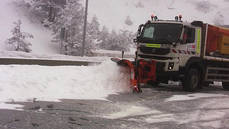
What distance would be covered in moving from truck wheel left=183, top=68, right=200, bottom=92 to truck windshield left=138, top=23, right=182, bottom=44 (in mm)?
1637

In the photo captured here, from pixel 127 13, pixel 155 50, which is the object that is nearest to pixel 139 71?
→ pixel 155 50

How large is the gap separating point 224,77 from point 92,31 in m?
24.8

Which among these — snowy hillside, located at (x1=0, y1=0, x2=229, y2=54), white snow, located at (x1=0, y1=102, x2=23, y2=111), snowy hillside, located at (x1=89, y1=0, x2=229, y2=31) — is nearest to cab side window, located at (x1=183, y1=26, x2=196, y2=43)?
white snow, located at (x1=0, y1=102, x2=23, y2=111)

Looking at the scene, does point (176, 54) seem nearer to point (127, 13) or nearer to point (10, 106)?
point (10, 106)

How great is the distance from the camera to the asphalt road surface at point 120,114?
6.49 metres

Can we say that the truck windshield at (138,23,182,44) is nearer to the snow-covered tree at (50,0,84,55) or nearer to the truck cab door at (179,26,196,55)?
the truck cab door at (179,26,196,55)

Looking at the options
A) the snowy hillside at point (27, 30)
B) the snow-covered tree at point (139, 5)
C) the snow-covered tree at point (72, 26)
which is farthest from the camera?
the snow-covered tree at point (139, 5)

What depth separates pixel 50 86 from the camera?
32.4ft

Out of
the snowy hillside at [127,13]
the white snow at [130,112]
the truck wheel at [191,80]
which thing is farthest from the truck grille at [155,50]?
the snowy hillside at [127,13]

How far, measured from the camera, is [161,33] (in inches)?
465

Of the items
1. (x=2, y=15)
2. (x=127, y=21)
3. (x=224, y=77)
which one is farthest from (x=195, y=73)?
(x=127, y=21)

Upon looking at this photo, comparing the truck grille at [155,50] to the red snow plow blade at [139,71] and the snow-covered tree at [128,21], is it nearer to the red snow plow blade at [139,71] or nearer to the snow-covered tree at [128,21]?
the red snow plow blade at [139,71]

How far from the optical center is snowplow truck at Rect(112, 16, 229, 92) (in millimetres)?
11414

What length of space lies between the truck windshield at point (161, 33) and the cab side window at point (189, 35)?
0.92ft
